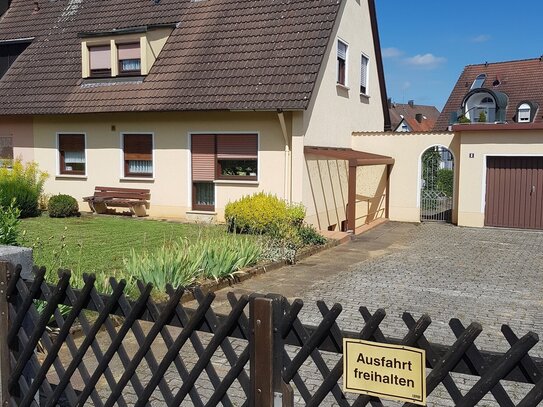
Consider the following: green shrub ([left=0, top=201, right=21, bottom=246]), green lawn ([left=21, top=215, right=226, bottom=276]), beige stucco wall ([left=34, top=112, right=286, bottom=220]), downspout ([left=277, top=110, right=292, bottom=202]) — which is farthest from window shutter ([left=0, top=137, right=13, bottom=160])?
green shrub ([left=0, top=201, right=21, bottom=246])

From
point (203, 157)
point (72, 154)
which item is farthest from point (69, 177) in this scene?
point (203, 157)

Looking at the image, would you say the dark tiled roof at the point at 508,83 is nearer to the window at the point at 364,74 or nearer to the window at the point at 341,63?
the window at the point at 364,74

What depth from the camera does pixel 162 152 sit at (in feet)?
55.5

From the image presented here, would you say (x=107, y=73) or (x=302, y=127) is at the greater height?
(x=107, y=73)

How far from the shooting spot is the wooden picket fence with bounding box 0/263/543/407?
2266 mm

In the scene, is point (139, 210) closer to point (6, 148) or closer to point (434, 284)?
point (6, 148)

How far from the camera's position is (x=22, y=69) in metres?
19.7

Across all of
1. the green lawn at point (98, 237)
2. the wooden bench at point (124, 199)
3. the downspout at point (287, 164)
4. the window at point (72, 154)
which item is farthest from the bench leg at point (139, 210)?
the downspout at point (287, 164)

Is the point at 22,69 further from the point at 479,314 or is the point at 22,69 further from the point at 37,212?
the point at 479,314

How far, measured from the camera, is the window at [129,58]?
17.5m

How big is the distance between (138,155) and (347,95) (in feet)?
23.9

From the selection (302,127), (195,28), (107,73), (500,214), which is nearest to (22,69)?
(107,73)

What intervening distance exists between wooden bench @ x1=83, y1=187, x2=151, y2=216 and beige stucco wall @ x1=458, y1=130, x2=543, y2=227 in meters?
10.5

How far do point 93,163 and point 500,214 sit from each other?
13650 mm
